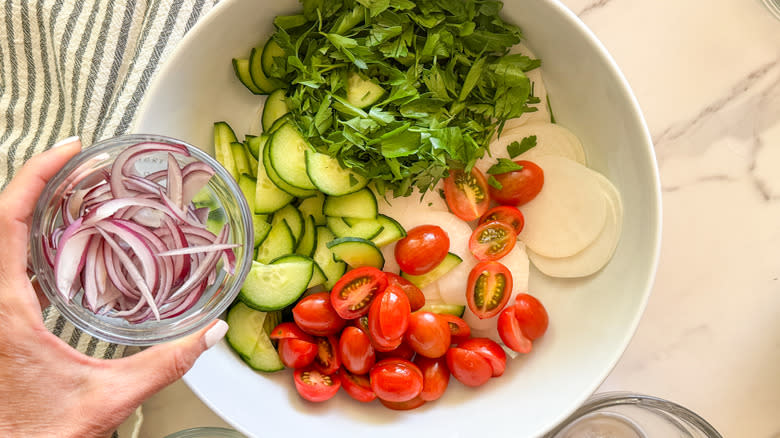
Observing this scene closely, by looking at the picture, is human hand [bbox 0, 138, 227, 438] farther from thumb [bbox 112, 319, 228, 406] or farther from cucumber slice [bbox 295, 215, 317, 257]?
cucumber slice [bbox 295, 215, 317, 257]

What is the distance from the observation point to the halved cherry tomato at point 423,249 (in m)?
1.55

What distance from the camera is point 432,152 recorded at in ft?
4.93

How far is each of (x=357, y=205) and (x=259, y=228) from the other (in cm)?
26

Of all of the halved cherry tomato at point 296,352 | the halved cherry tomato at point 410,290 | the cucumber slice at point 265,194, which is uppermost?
the cucumber slice at point 265,194

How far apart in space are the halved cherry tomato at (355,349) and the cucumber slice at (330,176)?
35cm

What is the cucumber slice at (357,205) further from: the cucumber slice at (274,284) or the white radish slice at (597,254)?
the white radish slice at (597,254)

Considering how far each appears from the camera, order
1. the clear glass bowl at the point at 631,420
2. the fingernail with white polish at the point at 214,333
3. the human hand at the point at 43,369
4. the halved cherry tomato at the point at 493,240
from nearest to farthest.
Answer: the human hand at the point at 43,369
the fingernail with white polish at the point at 214,333
the halved cherry tomato at the point at 493,240
the clear glass bowl at the point at 631,420

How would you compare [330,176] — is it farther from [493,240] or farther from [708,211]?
[708,211]

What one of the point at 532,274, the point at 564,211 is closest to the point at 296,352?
the point at 532,274

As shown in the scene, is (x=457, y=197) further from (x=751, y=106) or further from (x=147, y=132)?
(x=751, y=106)

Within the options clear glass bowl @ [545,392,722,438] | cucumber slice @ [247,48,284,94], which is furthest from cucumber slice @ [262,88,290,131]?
clear glass bowl @ [545,392,722,438]

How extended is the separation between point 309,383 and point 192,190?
561 mm

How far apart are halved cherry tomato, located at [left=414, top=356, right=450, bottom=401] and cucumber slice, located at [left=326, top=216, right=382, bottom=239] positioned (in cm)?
37

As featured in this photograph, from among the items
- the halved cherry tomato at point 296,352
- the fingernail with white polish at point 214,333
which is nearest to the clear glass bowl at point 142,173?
the fingernail with white polish at point 214,333
